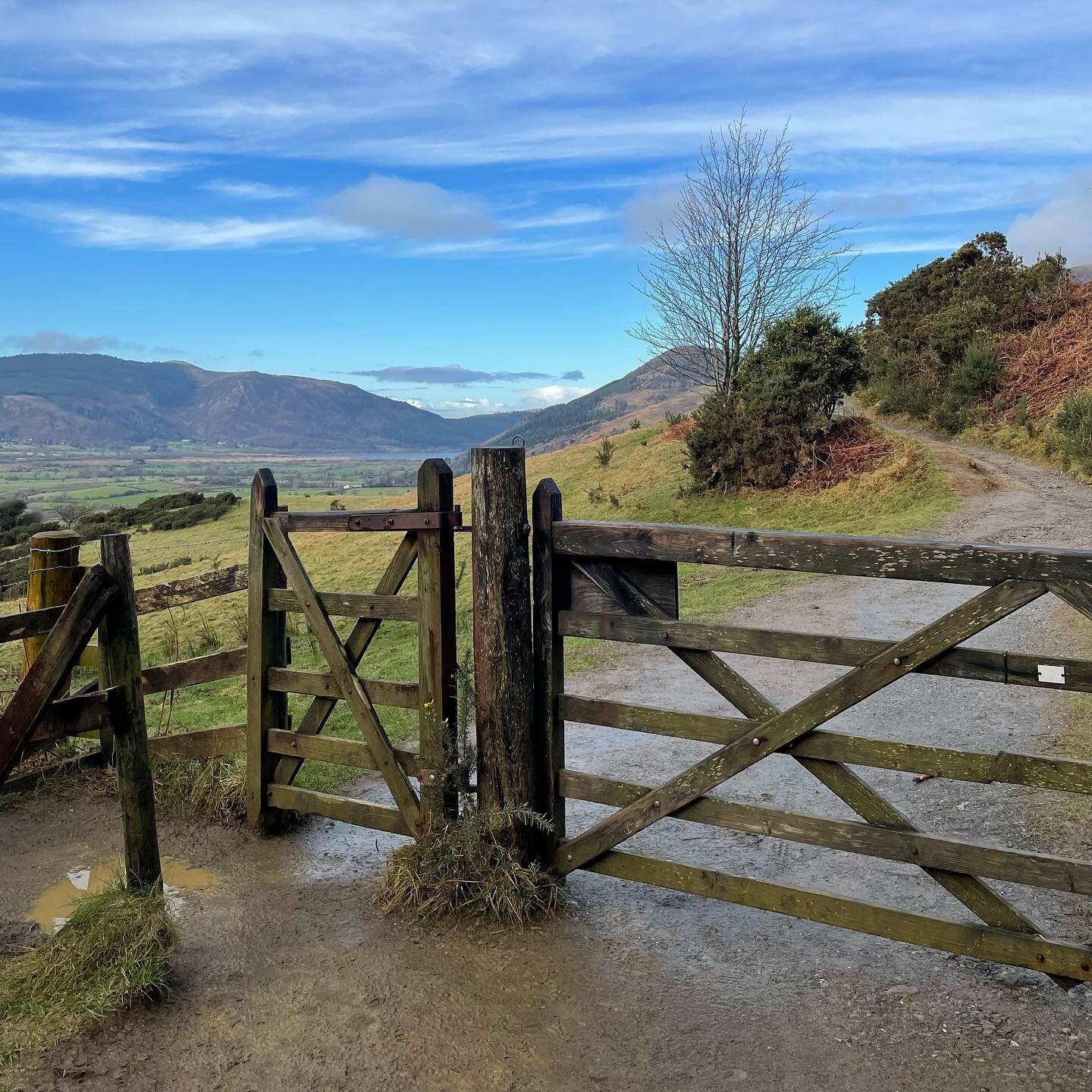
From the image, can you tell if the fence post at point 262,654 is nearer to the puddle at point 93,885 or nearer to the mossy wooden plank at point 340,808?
the mossy wooden plank at point 340,808

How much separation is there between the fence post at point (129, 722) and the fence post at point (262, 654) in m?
1.04

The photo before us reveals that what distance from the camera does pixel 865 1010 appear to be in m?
4.02

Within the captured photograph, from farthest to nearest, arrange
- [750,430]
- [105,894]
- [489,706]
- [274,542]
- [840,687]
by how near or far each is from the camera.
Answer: [750,430], [274,542], [489,706], [105,894], [840,687]

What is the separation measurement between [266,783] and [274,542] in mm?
1568

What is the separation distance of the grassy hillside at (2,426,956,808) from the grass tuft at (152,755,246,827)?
75 centimetres

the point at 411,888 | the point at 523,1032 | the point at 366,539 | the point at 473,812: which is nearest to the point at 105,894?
the point at 411,888

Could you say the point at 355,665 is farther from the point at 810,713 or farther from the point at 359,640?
the point at 810,713

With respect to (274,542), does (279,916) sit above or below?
below

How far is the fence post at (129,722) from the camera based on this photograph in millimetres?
4523

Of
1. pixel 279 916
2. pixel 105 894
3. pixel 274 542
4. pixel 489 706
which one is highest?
pixel 274 542

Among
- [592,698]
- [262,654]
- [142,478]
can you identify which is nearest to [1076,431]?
[592,698]

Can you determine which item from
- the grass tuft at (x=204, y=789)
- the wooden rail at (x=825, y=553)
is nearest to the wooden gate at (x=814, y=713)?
the wooden rail at (x=825, y=553)

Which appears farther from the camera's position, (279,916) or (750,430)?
(750,430)

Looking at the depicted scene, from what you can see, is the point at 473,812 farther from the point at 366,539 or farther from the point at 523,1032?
the point at 366,539
